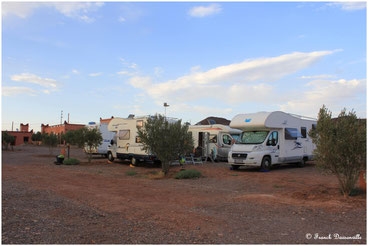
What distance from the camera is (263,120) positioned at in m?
15.2

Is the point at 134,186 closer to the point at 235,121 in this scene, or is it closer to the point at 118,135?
the point at 235,121

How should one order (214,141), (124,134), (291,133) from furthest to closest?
(214,141), (124,134), (291,133)

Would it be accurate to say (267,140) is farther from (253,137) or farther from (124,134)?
(124,134)

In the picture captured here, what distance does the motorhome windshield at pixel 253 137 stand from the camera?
51.3ft

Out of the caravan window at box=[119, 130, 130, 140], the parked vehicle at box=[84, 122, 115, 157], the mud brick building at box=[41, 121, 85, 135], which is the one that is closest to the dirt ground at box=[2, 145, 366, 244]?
the caravan window at box=[119, 130, 130, 140]

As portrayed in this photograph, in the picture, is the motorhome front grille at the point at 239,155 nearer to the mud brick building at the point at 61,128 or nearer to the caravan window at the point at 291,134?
the caravan window at the point at 291,134

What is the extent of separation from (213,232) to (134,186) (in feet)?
20.4

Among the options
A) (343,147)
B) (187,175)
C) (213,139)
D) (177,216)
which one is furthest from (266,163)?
(177,216)

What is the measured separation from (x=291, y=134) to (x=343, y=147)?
28.7 ft

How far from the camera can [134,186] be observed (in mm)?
10945

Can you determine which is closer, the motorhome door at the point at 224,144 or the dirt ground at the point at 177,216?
the dirt ground at the point at 177,216

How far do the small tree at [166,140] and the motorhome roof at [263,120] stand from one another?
324 cm

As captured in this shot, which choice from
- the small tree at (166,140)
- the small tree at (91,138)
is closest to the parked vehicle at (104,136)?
the small tree at (91,138)

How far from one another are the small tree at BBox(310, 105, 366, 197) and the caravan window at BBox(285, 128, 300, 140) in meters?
7.71
